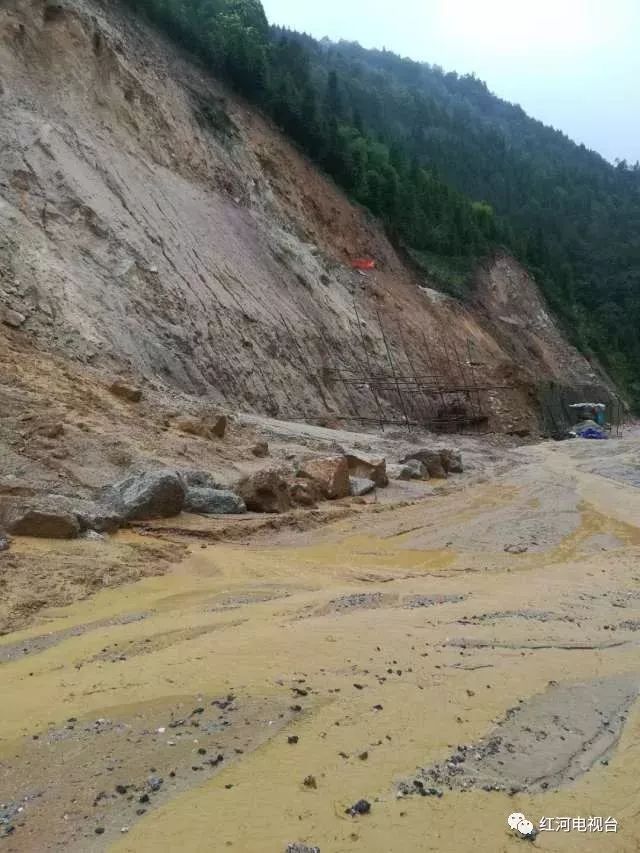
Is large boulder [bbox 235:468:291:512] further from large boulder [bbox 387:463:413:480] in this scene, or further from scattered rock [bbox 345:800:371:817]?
scattered rock [bbox 345:800:371:817]

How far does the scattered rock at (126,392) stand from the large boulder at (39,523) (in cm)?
519

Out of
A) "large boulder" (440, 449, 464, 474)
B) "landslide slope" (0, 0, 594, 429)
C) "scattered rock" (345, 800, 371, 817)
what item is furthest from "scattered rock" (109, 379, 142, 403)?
"scattered rock" (345, 800, 371, 817)

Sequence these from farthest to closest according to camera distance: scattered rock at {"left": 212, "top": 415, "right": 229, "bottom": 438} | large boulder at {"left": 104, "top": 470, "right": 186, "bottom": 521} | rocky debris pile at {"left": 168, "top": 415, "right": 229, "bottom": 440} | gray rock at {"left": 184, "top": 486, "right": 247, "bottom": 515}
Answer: scattered rock at {"left": 212, "top": 415, "right": 229, "bottom": 438}, rocky debris pile at {"left": 168, "top": 415, "right": 229, "bottom": 440}, gray rock at {"left": 184, "top": 486, "right": 247, "bottom": 515}, large boulder at {"left": 104, "top": 470, "right": 186, "bottom": 521}

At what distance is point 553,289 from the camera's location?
49.3m

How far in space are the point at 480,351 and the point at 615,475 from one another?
16.0m

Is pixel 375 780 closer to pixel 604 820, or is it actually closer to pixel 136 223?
pixel 604 820

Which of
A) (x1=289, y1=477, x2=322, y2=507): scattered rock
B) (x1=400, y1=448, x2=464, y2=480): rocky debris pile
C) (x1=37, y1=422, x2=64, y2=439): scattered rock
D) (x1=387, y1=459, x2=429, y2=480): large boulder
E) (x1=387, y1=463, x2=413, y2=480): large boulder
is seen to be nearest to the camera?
(x1=37, y1=422, x2=64, y2=439): scattered rock

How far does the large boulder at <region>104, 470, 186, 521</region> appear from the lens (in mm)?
8438

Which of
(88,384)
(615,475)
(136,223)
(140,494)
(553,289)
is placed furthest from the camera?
(553,289)

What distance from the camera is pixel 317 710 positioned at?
Result: 3547 mm

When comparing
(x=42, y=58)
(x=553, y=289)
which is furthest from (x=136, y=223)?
(x=553, y=289)

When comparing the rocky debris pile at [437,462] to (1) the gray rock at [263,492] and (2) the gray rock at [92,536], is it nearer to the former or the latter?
(1) the gray rock at [263,492]

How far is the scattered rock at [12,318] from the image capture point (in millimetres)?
13008

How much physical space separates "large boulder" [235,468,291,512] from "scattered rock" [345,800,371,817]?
7.01 m
